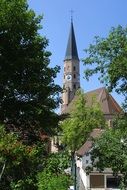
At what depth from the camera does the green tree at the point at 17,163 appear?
17.2 m

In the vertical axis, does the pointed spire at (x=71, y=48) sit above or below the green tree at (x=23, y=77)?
above

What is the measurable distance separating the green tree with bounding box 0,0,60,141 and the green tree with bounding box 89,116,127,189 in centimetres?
491

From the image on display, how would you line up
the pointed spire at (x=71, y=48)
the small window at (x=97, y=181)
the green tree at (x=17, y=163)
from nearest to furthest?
the green tree at (x=17, y=163) < the small window at (x=97, y=181) < the pointed spire at (x=71, y=48)

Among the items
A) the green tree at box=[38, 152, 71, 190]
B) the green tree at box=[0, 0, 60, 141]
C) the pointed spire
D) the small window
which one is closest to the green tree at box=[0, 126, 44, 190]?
the green tree at box=[38, 152, 71, 190]

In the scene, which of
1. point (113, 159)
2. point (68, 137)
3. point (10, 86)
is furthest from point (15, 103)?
point (68, 137)

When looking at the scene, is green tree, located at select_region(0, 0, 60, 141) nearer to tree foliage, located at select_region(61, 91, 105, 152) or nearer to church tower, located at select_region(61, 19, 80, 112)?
tree foliage, located at select_region(61, 91, 105, 152)

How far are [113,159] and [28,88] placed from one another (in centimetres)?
662

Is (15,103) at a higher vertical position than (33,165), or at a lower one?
higher

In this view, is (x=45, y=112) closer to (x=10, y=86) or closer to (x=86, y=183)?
(x=10, y=86)

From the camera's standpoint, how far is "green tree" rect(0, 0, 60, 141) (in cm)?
2600

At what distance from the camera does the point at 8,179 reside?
18.7m

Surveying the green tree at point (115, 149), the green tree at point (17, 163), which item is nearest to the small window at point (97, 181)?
the green tree at point (115, 149)

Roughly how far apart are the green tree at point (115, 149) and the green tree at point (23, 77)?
491 centimetres

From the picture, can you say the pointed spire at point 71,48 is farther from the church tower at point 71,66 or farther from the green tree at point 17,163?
the green tree at point 17,163
